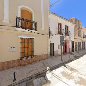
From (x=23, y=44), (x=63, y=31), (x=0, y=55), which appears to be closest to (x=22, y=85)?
(x=0, y=55)

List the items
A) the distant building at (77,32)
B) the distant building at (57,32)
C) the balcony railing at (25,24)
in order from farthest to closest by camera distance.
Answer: the distant building at (77,32)
the distant building at (57,32)
the balcony railing at (25,24)

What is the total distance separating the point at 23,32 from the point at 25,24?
968 mm

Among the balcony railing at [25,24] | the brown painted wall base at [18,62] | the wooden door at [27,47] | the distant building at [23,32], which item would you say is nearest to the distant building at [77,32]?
the distant building at [23,32]

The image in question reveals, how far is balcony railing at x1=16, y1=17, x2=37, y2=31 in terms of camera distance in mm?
13486

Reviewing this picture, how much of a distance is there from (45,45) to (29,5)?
4.87 meters

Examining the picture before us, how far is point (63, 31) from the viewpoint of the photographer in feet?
79.6

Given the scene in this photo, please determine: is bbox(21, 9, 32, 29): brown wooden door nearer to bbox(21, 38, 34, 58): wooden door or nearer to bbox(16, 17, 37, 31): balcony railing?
bbox(16, 17, 37, 31): balcony railing

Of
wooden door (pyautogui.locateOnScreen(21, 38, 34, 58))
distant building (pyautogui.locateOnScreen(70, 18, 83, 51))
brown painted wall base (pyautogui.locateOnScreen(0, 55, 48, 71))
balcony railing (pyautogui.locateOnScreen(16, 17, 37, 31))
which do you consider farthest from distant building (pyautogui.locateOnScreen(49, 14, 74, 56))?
wooden door (pyautogui.locateOnScreen(21, 38, 34, 58))

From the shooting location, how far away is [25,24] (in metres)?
14.6

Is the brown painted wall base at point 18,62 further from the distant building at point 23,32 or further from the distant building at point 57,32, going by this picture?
the distant building at point 57,32

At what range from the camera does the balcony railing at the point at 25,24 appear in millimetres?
13486

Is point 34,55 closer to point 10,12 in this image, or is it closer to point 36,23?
point 36,23

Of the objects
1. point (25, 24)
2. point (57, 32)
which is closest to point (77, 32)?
point (57, 32)

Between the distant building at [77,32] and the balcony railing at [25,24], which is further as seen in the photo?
the distant building at [77,32]
